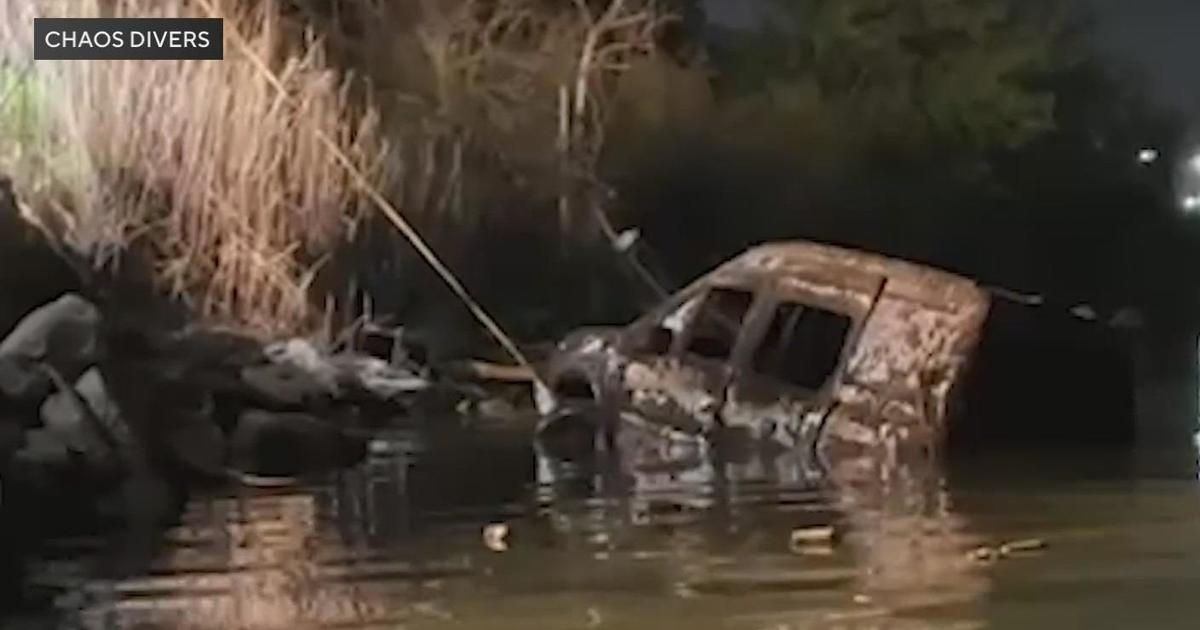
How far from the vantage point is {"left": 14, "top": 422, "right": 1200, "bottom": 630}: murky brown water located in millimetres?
3656

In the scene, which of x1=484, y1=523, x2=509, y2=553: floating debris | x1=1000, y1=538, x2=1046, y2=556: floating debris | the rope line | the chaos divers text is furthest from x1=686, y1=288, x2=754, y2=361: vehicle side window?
the chaos divers text

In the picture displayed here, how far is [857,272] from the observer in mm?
5062

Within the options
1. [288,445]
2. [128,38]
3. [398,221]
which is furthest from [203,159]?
[288,445]

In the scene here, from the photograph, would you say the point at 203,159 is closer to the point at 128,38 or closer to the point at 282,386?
the point at 128,38

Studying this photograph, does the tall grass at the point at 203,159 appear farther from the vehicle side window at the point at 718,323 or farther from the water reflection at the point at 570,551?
the vehicle side window at the point at 718,323

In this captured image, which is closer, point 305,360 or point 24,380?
point 24,380

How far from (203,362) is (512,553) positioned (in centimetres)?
116

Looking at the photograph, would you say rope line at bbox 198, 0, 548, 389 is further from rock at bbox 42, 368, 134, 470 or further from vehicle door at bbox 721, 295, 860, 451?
rock at bbox 42, 368, 134, 470

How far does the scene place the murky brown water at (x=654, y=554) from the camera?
3656mm

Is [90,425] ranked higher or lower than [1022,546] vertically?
higher

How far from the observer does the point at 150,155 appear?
202 inches

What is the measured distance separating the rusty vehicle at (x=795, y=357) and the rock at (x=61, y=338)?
1092 mm

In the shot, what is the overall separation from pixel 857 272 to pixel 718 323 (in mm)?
359

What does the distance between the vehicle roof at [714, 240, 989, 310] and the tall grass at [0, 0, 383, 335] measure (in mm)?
1005
